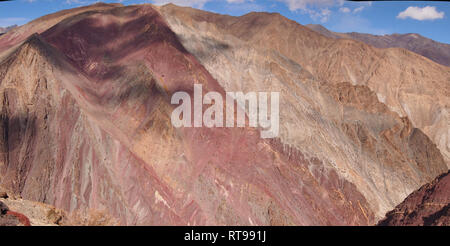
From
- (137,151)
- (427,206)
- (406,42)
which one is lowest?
(427,206)

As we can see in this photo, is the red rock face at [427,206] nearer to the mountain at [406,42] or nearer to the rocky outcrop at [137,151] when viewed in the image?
the rocky outcrop at [137,151]

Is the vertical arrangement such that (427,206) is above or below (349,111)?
below

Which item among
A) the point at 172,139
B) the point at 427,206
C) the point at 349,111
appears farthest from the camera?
the point at 349,111

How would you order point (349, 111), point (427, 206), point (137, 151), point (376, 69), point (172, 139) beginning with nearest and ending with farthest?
point (427, 206)
point (137, 151)
point (172, 139)
point (349, 111)
point (376, 69)

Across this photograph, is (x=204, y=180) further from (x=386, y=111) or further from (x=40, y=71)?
(x=386, y=111)

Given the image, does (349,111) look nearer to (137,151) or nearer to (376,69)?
(376,69)

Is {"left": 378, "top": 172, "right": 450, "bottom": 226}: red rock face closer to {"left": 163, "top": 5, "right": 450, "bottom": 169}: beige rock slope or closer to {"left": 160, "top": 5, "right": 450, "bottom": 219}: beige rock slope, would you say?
{"left": 160, "top": 5, "right": 450, "bottom": 219}: beige rock slope

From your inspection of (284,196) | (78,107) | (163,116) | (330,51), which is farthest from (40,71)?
(330,51)

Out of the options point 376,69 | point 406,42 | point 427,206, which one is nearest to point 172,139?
point 427,206
